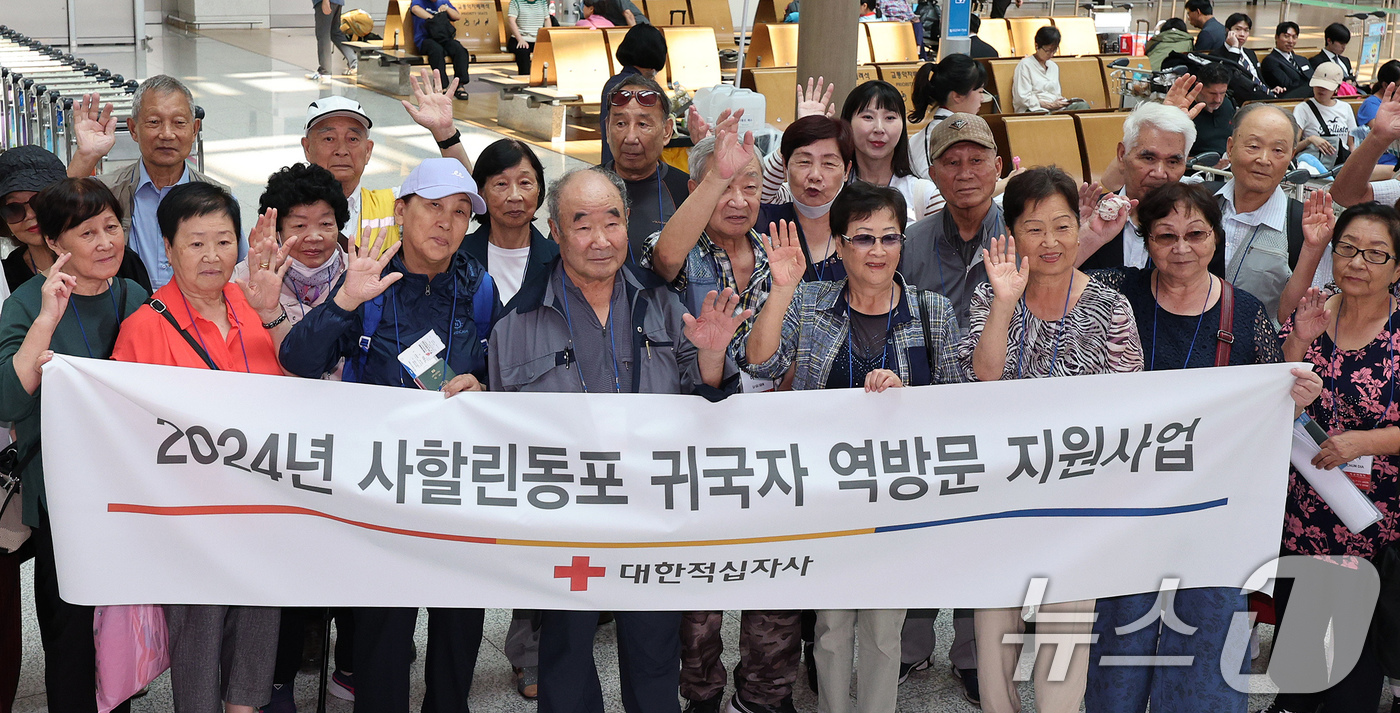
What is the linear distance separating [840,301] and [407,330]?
41.7 inches

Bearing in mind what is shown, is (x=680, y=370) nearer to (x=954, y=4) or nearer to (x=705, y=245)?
(x=705, y=245)

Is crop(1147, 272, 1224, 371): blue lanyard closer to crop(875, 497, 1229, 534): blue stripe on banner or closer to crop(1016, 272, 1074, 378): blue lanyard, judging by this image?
crop(1016, 272, 1074, 378): blue lanyard

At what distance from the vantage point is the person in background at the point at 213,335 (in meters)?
2.78

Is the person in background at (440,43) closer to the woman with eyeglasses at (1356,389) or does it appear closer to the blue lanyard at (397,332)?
the blue lanyard at (397,332)

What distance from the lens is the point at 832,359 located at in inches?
114

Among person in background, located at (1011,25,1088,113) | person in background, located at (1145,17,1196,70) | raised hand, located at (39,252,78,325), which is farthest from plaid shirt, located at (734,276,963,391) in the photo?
person in background, located at (1145,17,1196,70)

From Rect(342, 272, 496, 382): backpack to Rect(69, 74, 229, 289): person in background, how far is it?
1.17 meters

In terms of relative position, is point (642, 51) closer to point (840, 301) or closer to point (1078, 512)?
point (840, 301)

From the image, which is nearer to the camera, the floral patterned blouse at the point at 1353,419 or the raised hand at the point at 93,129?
the floral patterned blouse at the point at 1353,419

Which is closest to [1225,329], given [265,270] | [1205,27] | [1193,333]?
[1193,333]

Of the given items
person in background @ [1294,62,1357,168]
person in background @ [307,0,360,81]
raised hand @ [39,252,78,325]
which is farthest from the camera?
person in background @ [307,0,360,81]

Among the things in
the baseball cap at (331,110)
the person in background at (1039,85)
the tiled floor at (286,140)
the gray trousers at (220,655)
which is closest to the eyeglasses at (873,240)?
the tiled floor at (286,140)

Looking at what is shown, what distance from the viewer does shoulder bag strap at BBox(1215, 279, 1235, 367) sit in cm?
292

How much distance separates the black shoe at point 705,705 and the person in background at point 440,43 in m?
10.7
